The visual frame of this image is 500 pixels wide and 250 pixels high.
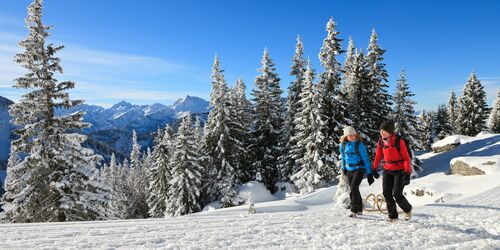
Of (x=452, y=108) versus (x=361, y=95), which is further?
(x=452, y=108)

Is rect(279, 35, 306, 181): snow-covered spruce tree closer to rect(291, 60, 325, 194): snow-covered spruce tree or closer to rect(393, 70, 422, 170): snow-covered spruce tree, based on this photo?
rect(291, 60, 325, 194): snow-covered spruce tree

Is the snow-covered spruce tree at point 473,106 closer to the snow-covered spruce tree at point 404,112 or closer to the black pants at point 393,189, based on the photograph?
the snow-covered spruce tree at point 404,112

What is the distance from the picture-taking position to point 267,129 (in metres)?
37.6

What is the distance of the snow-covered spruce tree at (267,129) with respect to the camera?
123ft

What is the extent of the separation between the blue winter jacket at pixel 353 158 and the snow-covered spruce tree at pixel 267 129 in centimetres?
2856

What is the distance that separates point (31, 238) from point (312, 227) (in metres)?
5.68

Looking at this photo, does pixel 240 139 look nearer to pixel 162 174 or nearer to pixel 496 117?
pixel 162 174

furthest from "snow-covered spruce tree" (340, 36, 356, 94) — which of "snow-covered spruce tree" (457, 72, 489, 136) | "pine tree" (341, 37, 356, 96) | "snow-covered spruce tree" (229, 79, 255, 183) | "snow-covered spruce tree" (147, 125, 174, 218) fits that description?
"snow-covered spruce tree" (457, 72, 489, 136)

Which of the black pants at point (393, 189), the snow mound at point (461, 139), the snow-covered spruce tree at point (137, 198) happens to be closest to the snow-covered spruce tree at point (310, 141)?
the snow mound at point (461, 139)

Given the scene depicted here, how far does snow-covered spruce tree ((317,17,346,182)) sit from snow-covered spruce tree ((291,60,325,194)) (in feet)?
1.77

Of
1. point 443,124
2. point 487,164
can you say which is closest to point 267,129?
point 487,164

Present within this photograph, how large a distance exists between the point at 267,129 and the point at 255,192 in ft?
23.4

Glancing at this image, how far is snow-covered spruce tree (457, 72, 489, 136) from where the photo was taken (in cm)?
5012

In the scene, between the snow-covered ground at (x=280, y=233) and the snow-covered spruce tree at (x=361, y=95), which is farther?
the snow-covered spruce tree at (x=361, y=95)
